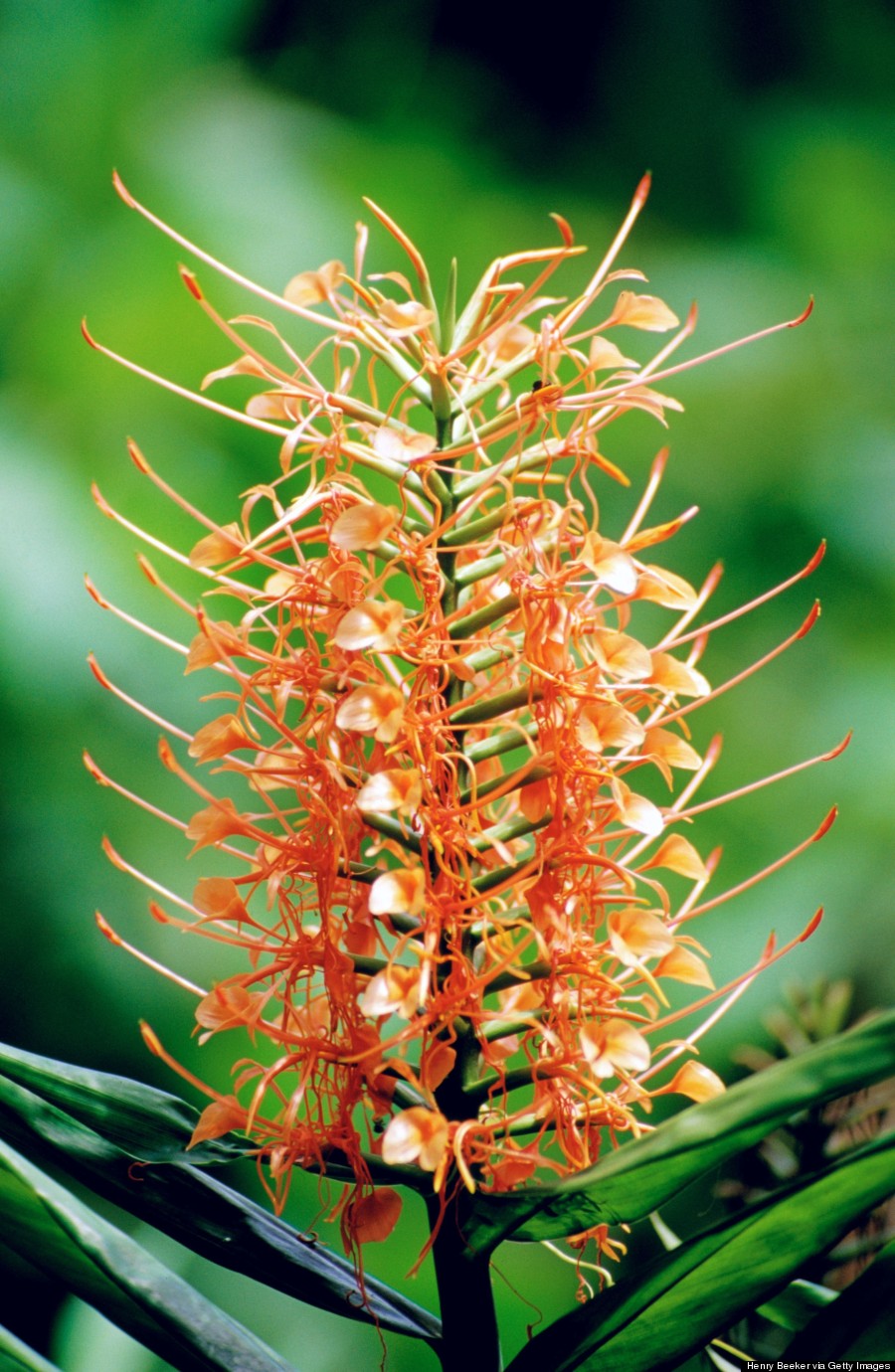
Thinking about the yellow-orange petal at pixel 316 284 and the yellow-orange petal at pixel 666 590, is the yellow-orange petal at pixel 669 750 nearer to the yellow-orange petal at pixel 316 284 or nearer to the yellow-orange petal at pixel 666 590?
the yellow-orange petal at pixel 666 590

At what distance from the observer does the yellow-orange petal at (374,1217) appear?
0.36 metres

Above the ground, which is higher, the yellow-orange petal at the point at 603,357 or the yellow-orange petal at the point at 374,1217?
the yellow-orange petal at the point at 603,357

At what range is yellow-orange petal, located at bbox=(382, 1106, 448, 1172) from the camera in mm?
308

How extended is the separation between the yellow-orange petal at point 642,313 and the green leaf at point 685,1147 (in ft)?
0.74

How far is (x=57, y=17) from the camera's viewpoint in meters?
1.23

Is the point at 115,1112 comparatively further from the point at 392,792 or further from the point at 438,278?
the point at 438,278

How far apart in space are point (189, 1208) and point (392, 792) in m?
0.14

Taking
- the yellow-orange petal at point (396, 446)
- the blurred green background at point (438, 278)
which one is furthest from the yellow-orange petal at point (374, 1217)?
the blurred green background at point (438, 278)

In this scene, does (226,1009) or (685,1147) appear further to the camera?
(226,1009)

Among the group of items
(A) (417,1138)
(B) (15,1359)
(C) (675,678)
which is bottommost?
(B) (15,1359)

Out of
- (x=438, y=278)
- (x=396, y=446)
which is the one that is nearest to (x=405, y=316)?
(x=396, y=446)

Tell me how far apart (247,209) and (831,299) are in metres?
0.65

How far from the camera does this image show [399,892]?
0.33m

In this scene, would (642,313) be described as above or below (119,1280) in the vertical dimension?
above
